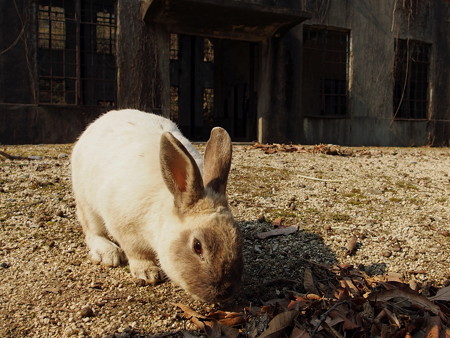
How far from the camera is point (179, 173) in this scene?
98.7 inches

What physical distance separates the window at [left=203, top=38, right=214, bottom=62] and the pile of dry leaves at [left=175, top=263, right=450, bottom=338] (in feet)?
69.9

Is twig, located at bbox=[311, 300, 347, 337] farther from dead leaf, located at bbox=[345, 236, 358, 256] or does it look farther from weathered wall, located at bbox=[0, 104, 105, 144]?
weathered wall, located at bbox=[0, 104, 105, 144]

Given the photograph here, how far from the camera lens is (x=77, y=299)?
2.54m

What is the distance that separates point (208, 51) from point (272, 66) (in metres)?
12.0

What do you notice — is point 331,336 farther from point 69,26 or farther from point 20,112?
point 69,26

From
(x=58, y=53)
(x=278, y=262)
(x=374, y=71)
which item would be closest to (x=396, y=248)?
(x=278, y=262)

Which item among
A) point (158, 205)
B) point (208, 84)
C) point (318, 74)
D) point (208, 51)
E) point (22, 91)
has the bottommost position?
point (158, 205)

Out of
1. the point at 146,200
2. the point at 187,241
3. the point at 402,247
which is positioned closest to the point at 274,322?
the point at 187,241

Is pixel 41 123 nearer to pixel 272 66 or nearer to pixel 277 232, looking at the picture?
pixel 272 66

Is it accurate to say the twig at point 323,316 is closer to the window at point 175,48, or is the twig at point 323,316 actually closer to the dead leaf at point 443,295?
the dead leaf at point 443,295

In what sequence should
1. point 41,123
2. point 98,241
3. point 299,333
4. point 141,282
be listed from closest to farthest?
point 299,333 → point 141,282 → point 98,241 → point 41,123

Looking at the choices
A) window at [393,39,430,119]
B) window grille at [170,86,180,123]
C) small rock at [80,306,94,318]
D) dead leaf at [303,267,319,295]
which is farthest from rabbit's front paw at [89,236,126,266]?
window grille at [170,86,180,123]

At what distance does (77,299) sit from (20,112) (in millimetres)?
8098

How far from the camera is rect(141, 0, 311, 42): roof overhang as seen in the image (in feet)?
30.9
